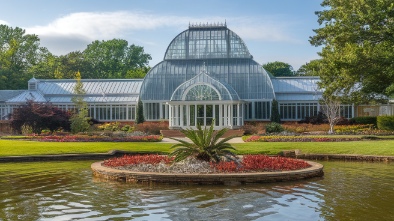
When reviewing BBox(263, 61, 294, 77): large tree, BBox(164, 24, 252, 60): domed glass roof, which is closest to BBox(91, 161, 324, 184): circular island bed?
BBox(164, 24, 252, 60): domed glass roof

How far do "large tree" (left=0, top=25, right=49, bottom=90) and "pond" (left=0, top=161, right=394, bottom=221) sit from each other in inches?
2100

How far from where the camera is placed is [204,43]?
146 feet

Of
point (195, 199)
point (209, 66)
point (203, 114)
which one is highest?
point (209, 66)

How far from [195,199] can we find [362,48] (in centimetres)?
1397

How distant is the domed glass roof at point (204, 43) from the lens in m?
44.1

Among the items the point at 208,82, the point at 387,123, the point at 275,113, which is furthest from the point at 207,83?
the point at 387,123

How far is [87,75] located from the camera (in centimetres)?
7125

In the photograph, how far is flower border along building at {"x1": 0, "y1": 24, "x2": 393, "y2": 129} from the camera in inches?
1576

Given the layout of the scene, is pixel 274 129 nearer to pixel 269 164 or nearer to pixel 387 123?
pixel 387 123

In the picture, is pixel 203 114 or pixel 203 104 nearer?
pixel 203 104

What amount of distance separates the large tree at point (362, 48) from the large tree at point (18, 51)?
157 ft

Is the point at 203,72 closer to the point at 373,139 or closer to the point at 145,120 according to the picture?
the point at 145,120

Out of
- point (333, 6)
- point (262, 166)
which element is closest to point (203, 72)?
point (333, 6)

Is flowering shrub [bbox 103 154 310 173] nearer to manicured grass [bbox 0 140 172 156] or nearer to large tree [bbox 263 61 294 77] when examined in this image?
manicured grass [bbox 0 140 172 156]
